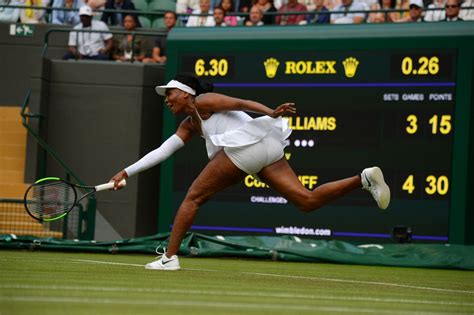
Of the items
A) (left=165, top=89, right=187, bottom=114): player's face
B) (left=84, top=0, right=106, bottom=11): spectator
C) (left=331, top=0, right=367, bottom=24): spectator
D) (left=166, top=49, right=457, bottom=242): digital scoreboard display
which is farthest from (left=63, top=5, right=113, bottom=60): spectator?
(left=165, top=89, right=187, bottom=114): player's face

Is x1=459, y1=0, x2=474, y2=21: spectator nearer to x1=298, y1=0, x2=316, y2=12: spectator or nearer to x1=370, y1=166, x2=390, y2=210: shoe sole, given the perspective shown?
x1=298, y1=0, x2=316, y2=12: spectator

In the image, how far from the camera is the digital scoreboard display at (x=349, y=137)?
1484cm

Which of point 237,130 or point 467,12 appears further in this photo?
point 467,12

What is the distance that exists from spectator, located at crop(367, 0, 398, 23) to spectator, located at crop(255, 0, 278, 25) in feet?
5.51

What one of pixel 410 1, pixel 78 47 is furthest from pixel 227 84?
Answer: pixel 78 47

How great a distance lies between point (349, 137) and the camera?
50.2 ft

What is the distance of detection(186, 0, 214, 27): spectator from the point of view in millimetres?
19359

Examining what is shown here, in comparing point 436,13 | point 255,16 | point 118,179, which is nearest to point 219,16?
point 255,16

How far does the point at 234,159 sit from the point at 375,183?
1.34 meters

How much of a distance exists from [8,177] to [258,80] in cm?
585

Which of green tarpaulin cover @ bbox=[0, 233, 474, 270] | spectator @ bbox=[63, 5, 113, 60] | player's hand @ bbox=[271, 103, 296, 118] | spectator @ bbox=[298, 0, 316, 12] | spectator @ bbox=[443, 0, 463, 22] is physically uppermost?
spectator @ bbox=[298, 0, 316, 12]

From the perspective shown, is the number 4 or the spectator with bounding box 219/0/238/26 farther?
the spectator with bounding box 219/0/238/26

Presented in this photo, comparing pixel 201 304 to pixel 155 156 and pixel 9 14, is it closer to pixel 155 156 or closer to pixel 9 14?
pixel 155 156

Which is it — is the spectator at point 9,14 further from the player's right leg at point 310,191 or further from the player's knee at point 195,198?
the player's right leg at point 310,191
